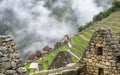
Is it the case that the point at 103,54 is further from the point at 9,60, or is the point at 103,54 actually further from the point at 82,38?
the point at 82,38

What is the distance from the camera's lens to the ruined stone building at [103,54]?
12.1 meters

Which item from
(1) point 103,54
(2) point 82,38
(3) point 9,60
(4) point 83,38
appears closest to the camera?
(3) point 9,60

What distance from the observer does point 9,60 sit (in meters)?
9.01

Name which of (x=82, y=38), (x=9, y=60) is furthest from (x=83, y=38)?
(x=9, y=60)

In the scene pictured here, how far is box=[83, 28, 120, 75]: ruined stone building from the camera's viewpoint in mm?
12062

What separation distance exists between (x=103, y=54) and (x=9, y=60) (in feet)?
13.6

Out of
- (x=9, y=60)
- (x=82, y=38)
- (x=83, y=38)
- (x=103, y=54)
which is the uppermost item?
(x=82, y=38)

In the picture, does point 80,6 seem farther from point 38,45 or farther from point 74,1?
point 38,45

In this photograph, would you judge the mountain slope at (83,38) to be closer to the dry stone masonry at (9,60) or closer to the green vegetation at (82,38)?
the green vegetation at (82,38)

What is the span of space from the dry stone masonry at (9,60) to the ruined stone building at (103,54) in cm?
385

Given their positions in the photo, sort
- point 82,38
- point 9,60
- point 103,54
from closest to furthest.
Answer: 1. point 9,60
2. point 103,54
3. point 82,38

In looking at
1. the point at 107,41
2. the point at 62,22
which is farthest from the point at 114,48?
the point at 62,22

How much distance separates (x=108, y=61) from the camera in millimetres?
12227

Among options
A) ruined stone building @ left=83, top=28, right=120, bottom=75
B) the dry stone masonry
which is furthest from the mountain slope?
the dry stone masonry
